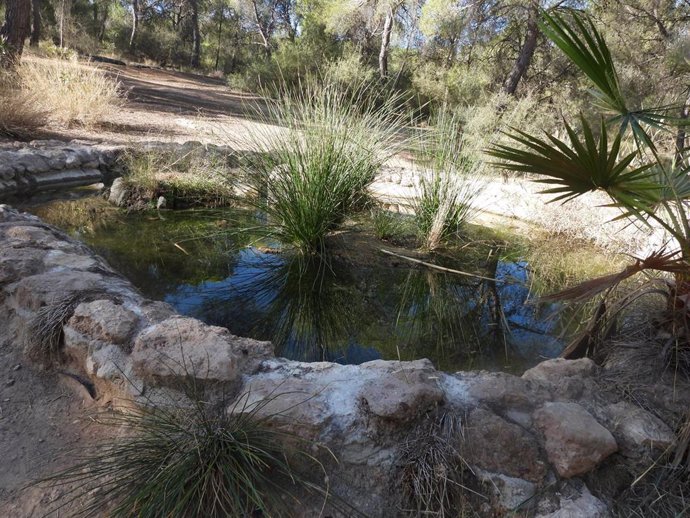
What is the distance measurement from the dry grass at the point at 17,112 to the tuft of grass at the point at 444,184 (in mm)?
4712

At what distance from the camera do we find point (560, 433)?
4.60ft

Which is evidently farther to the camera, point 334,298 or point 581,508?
point 334,298

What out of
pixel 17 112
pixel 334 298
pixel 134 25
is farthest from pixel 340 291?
pixel 134 25

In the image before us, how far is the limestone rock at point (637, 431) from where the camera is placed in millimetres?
1448

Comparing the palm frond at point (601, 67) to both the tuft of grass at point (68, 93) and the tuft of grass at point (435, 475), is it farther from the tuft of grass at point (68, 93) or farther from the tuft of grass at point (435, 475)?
the tuft of grass at point (68, 93)

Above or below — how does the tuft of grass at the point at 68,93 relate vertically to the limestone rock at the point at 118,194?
above

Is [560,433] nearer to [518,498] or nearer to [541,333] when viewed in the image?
[518,498]

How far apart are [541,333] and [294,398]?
5.61 feet

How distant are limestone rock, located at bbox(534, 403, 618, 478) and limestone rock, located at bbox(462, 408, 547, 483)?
5cm

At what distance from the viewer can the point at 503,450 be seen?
139cm

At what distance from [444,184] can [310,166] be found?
3.93 feet

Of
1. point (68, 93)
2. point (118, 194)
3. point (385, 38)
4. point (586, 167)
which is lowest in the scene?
point (118, 194)

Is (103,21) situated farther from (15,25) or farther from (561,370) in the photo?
(561,370)

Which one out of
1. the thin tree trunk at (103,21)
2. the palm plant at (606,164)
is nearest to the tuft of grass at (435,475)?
the palm plant at (606,164)
